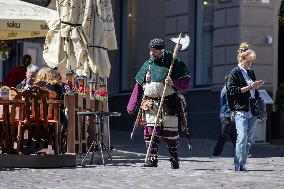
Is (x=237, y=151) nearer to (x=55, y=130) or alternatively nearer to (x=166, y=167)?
(x=166, y=167)

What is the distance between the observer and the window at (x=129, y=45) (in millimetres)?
24641

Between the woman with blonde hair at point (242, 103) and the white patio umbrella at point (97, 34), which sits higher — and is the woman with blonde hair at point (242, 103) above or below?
below

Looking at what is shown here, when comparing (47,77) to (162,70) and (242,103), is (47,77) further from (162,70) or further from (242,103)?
(242,103)

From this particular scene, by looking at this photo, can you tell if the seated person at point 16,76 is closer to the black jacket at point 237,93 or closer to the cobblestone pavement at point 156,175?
the cobblestone pavement at point 156,175

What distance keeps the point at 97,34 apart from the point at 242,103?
3179 mm

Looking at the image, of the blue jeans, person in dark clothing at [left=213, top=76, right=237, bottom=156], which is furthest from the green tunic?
person in dark clothing at [left=213, top=76, right=237, bottom=156]

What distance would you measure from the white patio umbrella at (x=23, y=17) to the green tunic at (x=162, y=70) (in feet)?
8.53

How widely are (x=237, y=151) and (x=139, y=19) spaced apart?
12531 mm

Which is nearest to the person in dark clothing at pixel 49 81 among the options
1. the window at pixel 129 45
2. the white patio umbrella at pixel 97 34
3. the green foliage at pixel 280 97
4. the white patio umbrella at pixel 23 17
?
the white patio umbrella at pixel 97 34

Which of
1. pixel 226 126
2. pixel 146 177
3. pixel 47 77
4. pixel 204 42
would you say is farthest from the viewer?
pixel 204 42

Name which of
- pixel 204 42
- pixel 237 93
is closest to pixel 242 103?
pixel 237 93

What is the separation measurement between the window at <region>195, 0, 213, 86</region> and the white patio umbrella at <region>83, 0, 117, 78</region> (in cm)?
734

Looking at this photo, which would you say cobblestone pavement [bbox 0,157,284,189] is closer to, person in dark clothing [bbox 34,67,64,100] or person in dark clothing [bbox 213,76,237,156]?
person in dark clothing [bbox 34,67,64,100]

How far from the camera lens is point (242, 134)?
12055 mm
